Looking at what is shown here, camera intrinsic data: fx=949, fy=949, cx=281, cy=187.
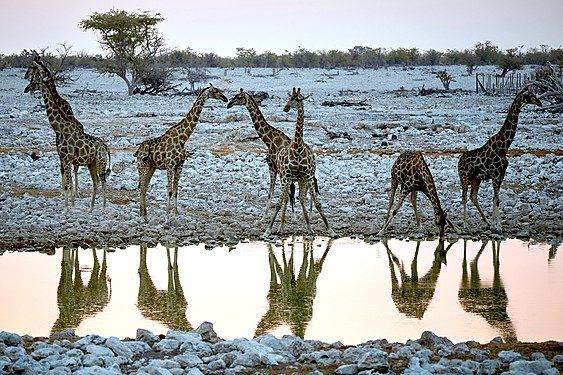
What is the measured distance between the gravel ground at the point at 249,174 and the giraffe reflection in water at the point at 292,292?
1.40 metres

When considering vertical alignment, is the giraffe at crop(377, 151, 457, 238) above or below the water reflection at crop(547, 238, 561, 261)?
above

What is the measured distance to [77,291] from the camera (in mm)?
10859

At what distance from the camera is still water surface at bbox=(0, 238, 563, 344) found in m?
9.19

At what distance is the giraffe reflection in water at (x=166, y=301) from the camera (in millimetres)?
9484

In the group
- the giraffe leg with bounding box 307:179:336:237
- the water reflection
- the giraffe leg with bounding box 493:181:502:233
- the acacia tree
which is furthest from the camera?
the acacia tree

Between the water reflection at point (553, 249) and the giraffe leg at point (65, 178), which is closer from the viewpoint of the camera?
the water reflection at point (553, 249)

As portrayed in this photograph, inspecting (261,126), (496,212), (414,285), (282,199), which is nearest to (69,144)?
(261,126)

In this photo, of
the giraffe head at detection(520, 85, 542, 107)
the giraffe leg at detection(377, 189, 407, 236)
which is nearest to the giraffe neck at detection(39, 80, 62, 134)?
the giraffe leg at detection(377, 189, 407, 236)

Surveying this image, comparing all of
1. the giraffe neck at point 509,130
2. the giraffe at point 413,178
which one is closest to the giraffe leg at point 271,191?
the giraffe at point 413,178

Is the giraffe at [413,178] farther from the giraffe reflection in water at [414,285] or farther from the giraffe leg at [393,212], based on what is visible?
the giraffe reflection in water at [414,285]

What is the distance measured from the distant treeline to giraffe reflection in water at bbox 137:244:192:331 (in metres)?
51.6

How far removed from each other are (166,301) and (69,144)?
515cm

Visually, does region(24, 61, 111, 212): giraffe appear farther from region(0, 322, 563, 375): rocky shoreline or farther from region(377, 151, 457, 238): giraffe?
region(0, 322, 563, 375): rocky shoreline

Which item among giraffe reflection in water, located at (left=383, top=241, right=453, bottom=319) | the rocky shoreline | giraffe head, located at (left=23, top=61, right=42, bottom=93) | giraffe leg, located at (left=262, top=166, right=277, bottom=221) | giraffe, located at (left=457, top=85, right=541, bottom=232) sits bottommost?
giraffe reflection in water, located at (left=383, top=241, right=453, bottom=319)
